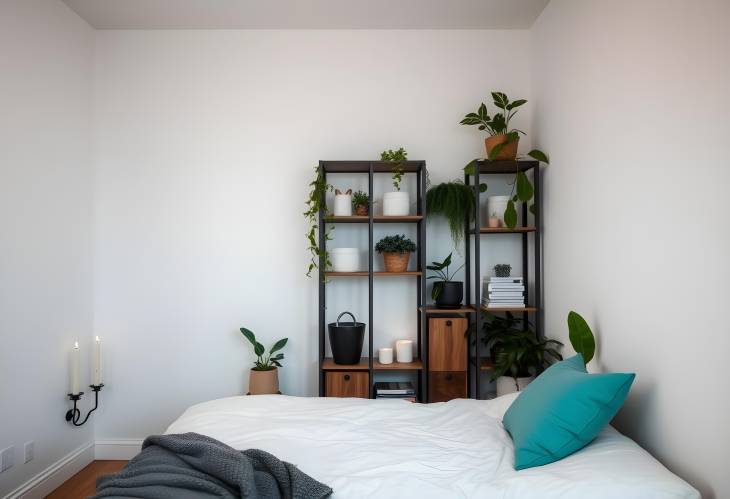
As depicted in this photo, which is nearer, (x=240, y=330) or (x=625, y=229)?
(x=625, y=229)

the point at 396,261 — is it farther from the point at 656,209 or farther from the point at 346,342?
Result: the point at 656,209

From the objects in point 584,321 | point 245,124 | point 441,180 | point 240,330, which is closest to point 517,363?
point 584,321

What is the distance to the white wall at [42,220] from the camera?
254 cm

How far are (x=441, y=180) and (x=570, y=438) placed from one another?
1.96 m

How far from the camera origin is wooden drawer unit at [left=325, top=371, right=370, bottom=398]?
118 inches

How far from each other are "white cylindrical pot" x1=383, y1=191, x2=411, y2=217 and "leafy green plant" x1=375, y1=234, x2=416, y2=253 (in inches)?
6.1

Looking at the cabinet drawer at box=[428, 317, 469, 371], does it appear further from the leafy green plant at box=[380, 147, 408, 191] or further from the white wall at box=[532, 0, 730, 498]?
the leafy green plant at box=[380, 147, 408, 191]

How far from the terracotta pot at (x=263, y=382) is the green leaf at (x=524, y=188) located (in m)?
1.84

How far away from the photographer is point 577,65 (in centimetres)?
257

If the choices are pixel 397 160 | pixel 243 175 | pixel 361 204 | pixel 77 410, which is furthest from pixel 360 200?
pixel 77 410

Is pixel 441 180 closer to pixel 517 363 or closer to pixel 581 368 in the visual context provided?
pixel 517 363

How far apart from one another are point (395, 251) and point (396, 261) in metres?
0.06

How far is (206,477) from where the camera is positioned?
146 cm

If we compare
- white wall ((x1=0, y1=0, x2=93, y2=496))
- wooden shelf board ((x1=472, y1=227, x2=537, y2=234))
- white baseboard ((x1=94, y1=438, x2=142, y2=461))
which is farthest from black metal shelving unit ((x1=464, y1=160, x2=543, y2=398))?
white wall ((x1=0, y1=0, x2=93, y2=496))
